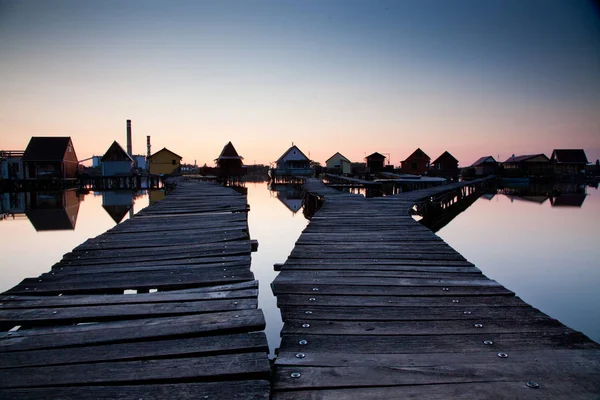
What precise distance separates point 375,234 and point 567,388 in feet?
19.3

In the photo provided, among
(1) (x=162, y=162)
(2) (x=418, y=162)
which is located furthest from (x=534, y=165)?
(1) (x=162, y=162)

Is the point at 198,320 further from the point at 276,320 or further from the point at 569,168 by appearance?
the point at 569,168

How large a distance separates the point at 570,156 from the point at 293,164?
54.0m

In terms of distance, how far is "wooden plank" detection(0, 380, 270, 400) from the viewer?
2369 millimetres

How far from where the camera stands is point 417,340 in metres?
3.23

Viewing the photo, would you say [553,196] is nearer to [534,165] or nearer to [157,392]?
[534,165]

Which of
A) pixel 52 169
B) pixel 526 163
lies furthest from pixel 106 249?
pixel 526 163

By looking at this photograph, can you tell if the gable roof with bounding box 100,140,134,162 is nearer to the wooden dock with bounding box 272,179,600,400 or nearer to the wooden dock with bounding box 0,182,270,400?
the wooden dock with bounding box 0,182,270,400

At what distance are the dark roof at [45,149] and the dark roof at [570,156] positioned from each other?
82777mm

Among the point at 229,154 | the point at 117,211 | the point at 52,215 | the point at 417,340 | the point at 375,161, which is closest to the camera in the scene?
the point at 417,340

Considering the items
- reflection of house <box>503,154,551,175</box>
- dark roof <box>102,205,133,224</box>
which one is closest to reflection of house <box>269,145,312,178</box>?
dark roof <box>102,205,133,224</box>

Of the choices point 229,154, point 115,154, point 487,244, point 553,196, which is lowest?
point 487,244

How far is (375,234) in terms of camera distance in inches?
331

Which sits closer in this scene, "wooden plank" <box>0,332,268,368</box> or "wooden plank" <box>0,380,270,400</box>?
"wooden plank" <box>0,380,270,400</box>
